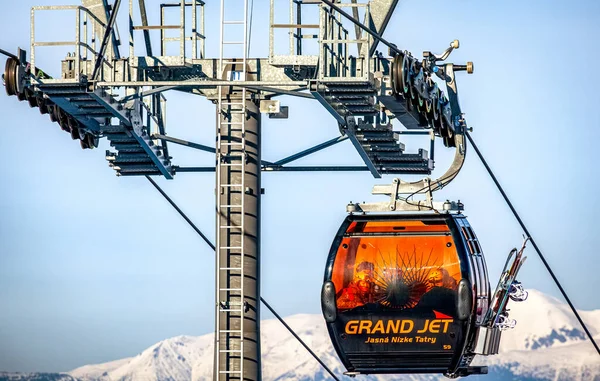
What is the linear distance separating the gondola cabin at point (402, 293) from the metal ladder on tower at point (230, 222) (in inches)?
59.0

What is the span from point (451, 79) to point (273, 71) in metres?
3.31

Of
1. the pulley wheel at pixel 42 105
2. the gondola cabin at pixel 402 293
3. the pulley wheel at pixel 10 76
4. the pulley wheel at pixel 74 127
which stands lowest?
the gondola cabin at pixel 402 293

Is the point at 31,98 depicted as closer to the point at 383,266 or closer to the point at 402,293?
the point at 383,266

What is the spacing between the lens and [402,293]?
32656 mm

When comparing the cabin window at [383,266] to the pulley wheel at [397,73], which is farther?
the cabin window at [383,266]

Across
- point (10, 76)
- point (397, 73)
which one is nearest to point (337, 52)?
point (397, 73)

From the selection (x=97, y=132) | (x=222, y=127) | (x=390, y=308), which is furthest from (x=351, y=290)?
(x=97, y=132)

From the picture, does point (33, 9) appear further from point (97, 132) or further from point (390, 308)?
point (390, 308)

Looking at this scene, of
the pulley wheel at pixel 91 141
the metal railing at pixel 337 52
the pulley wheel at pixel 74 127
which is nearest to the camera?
the metal railing at pixel 337 52

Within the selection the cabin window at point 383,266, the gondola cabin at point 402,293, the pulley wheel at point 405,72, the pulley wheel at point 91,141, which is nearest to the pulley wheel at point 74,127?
the pulley wheel at point 91,141

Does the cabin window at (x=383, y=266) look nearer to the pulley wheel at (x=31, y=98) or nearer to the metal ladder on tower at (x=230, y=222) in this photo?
the metal ladder on tower at (x=230, y=222)

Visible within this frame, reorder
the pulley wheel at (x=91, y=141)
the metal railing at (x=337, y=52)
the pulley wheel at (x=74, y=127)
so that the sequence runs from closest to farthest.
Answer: the metal railing at (x=337, y=52) → the pulley wheel at (x=74, y=127) → the pulley wheel at (x=91, y=141)

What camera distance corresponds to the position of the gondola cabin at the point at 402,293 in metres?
32.4

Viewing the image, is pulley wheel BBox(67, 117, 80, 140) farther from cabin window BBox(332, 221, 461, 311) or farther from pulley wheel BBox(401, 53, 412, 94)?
pulley wheel BBox(401, 53, 412, 94)
